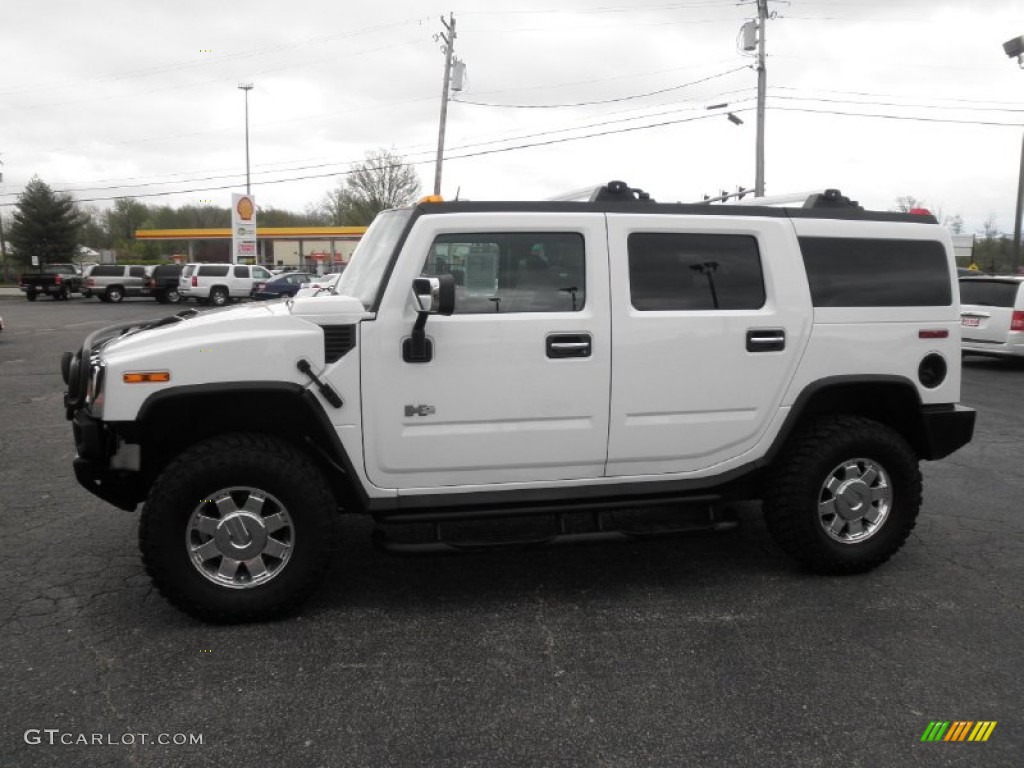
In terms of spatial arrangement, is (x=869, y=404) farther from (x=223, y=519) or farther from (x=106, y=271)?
(x=106, y=271)

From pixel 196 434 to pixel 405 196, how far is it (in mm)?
54162

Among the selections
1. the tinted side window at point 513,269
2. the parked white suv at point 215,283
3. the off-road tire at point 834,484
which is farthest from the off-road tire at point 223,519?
the parked white suv at point 215,283

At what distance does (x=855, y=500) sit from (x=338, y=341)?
2796 millimetres

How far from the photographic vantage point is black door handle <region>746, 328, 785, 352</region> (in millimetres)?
4070

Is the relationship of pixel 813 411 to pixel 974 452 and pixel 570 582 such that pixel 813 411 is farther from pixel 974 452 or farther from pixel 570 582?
pixel 974 452

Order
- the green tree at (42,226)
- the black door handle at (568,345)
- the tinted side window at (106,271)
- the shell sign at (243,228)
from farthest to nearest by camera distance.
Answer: the green tree at (42,226) → the shell sign at (243,228) → the tinted side window at (106,271) → the black door handle at (568,345)

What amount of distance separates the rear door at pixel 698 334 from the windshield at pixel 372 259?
108 cm

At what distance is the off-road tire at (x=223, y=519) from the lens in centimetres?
354

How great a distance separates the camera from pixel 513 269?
385 cm

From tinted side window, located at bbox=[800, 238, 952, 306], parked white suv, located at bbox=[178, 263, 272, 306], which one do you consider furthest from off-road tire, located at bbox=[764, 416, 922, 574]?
parked white suv, located at bbox=[178, 263, 272, 306]

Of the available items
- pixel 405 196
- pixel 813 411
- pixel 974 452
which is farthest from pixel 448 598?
pixel 405 196

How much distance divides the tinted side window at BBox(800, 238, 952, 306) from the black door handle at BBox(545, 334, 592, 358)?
128 cm

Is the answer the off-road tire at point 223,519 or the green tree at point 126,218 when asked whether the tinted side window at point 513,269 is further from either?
the green tree at point 126,218

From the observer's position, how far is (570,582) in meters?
4.31
